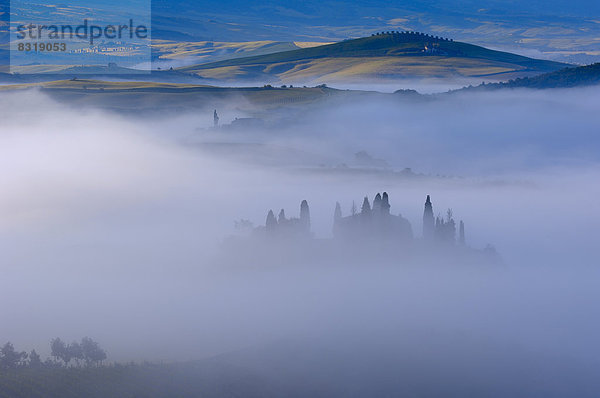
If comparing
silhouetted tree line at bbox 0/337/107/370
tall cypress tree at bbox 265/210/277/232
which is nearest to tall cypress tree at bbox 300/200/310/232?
tall cypress tree at bbox 265/210/277/232

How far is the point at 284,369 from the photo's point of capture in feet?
419

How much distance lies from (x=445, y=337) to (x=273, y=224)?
46.3 metres

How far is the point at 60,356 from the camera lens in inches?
4998

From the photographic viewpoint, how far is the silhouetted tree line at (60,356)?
405ft

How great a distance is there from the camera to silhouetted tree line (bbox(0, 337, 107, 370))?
12350 centimetres

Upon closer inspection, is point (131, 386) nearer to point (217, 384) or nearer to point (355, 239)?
point (217, 384)

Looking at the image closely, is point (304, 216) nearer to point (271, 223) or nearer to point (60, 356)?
point (271, 223)

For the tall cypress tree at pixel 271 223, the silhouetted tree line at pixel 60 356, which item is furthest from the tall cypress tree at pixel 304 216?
the silhouetted tree line at pixel 60 356

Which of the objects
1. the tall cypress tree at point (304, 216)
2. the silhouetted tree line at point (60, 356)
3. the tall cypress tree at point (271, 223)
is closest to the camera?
the silhouetted tree line at point (60, 356)

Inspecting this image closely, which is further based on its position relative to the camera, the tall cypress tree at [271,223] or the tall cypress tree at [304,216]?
the tall cypress tree at [271,223]

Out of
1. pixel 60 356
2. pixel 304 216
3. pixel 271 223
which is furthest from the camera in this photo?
pixel 271 223

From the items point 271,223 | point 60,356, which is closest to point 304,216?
point 271,223

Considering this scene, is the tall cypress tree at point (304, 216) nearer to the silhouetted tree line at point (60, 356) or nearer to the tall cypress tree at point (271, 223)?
the tall cypress tree at point (271, 223)

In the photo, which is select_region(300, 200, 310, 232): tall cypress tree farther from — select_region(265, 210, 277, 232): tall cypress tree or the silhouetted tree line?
the silhouetted tree line
